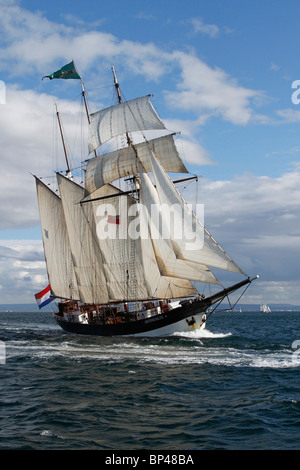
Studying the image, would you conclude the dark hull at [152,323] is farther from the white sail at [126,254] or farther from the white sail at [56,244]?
the white sail at [56,244]

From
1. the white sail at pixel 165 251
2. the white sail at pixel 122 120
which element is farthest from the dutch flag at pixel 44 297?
the white sail at pixel 165 251

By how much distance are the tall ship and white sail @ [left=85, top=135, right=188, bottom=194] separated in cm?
12

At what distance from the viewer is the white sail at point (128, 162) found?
56.2 m

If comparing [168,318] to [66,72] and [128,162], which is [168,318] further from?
[66,72]

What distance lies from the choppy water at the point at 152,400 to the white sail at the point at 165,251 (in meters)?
11.2

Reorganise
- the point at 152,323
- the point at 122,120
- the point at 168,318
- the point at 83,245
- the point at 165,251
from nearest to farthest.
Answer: the point at 165,251
the point at 168,318
the point at 152,323
the point at 122,120
the point at 83,245

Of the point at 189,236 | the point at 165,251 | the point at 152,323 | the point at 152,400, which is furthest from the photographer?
the point at 152,323

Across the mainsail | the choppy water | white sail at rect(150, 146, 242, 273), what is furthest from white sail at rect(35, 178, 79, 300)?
the choppy water

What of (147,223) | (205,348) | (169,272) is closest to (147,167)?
(147,223)

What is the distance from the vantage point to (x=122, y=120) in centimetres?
6072

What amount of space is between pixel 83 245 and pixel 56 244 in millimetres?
6483

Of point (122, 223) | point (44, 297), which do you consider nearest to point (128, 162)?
point (122, 223)

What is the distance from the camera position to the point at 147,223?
52.2 m
